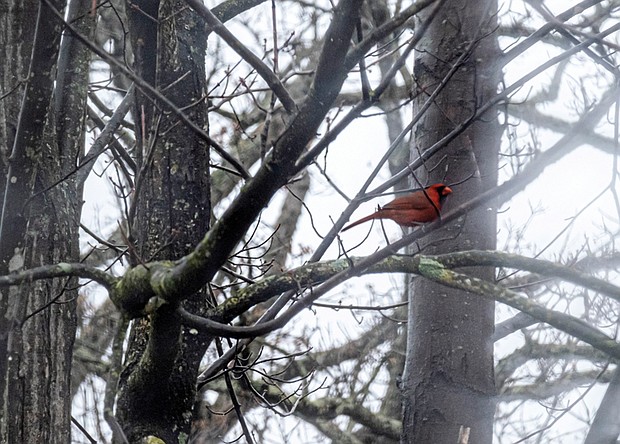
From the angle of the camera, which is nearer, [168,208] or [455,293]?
[168,208]

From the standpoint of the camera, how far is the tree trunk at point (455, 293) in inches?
135

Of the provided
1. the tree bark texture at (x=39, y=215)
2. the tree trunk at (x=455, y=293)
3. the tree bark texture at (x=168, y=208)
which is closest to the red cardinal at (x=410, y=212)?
the tree trunk at (x=455, y=293)

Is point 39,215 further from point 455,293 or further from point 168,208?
point 455,293

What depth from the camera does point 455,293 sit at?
3.60 meters

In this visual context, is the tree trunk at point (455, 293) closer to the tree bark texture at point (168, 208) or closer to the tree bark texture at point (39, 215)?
the tree bark texture at point (168, 208)

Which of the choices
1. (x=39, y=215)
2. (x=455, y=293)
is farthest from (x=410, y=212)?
(x=39, y=215)

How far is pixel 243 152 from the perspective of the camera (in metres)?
9.08

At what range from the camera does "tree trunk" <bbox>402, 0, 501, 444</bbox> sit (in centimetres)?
344

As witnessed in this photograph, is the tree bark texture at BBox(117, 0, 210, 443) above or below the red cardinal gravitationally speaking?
below

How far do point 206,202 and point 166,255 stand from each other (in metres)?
0.26

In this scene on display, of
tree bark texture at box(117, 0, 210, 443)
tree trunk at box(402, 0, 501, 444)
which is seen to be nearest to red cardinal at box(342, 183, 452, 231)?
tree trunk at box(402, 0, 501, 444)

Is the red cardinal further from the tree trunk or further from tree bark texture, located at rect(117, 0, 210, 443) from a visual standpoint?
tree bark texture, located at rect(117, 0, 210, 443)

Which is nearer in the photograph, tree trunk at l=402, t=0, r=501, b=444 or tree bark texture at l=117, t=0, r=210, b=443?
tree bark texture at l=117, t=0, r=210, b=443

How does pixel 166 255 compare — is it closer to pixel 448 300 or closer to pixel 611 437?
pixel 448 300
